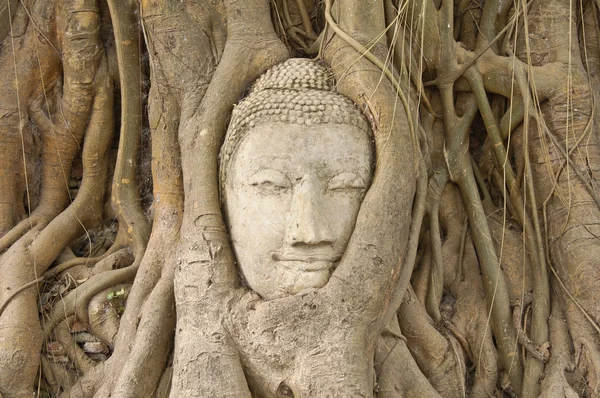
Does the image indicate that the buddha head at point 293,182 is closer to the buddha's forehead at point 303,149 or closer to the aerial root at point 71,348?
the buddha's forehead at point 303,149

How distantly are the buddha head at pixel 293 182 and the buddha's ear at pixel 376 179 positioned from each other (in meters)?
0.07

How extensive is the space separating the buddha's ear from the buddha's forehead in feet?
0.31

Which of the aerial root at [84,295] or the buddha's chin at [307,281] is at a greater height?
the buddha's chin at [307,281]

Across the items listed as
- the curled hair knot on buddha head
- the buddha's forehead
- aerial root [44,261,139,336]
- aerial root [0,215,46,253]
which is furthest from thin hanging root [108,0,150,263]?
the buddha's forehead

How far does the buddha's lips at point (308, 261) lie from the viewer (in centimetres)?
259

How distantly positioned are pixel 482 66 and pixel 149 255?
1646 mm

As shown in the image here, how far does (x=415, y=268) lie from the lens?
3094 mm

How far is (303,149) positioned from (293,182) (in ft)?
0.43

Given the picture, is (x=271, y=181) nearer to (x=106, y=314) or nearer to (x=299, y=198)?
(x=299, y=198)

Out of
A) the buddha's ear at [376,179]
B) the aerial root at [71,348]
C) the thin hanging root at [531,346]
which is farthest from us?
the aerial root at [71,348]

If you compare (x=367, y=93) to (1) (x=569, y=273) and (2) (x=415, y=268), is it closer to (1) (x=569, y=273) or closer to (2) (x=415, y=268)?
(2) (x=415, y=268)

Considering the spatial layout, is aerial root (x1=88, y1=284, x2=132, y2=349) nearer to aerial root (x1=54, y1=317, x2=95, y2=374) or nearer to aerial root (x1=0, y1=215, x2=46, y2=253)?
aerial root (x1=54, y1=317, x2=95, y2=374)

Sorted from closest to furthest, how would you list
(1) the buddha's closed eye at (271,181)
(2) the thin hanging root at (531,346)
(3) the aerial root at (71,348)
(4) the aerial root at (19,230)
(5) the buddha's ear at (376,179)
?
(5) the buddha's ear at (376,179) < (1) the buddha's closed eye at (271,181) < (2) the thin hanging root at (531,346) < (3) the aerial root at (71,348) < (4) the aerial root at (19,230)

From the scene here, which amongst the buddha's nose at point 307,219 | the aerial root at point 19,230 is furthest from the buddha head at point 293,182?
the aerial root at point 19,230
